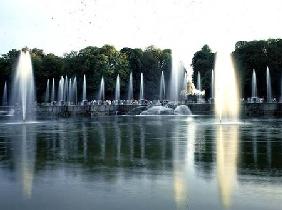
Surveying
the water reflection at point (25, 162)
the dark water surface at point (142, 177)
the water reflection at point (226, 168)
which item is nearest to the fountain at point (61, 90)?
the water reflection at point (25, 162)

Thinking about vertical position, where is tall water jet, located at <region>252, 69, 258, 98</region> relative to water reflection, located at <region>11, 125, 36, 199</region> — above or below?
above

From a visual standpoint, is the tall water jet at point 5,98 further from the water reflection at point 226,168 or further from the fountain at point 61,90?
the water reflection at point 226,168

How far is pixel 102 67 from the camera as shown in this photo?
97.0 m

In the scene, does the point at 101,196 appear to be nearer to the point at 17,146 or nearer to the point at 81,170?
the point at 81,170

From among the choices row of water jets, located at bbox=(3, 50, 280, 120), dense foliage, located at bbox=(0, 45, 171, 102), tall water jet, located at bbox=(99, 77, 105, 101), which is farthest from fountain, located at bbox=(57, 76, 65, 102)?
tall water jet, located at bbox=(99, 77, 105, 101)

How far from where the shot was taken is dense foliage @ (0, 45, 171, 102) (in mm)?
→ 98000

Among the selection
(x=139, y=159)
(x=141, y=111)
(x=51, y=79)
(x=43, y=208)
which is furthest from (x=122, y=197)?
(x=51, y=79)

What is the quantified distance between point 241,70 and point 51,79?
49.9 meters

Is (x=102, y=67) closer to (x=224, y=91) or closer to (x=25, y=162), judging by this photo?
(x=224, y=91)

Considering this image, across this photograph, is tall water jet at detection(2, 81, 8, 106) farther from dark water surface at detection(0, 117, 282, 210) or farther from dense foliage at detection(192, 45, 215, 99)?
dark water surface at detection(0, 117, 282, 210)

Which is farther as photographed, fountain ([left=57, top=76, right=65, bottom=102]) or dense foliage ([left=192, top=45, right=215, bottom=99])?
fountain ([left=57, top=76, right=65, bottom=102])

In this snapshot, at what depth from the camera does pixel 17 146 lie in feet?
68.2

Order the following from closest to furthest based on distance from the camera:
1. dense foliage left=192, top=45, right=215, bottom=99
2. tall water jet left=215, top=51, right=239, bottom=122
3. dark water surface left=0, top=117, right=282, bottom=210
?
dark water surface left=0, top=117, right=282, bottom=210 < tall water jet left=215, top=51, right=239, bottom=122 < dense foliage left=192, top=45, right=215, bottom=99

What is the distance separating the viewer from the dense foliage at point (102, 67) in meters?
98.0
